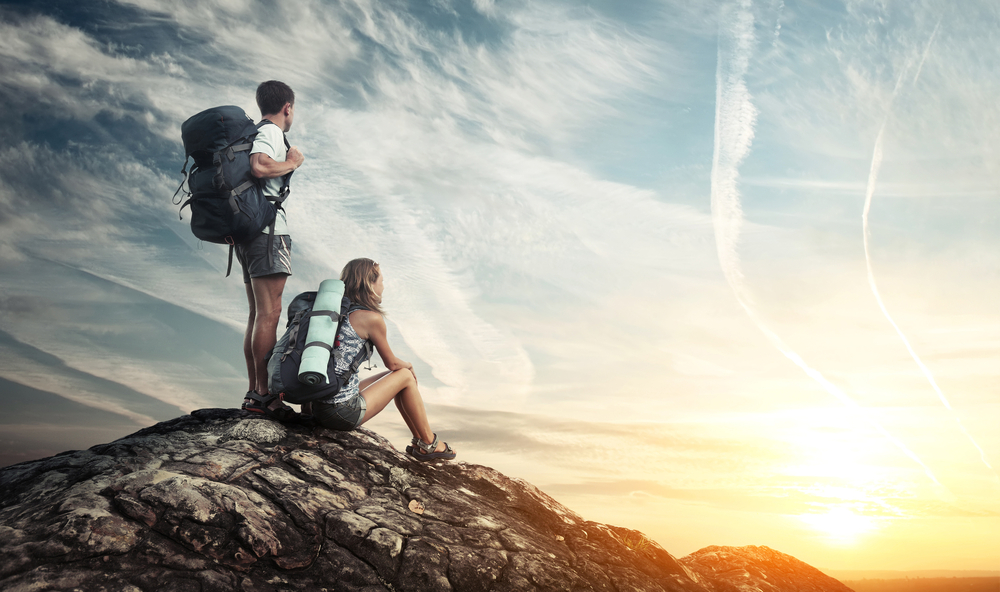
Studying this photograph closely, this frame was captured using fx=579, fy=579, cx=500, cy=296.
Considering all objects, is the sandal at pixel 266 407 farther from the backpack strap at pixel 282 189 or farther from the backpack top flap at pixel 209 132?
the backpack top flap at pixel 209 132

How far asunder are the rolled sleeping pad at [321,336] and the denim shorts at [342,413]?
491 millimetres

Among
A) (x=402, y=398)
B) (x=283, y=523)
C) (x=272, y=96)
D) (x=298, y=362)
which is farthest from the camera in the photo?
(x=402, y=398)

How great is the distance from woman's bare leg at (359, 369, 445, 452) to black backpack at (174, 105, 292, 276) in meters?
2.15

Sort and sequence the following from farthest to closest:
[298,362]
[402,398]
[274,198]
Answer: [402,398]
[274,198]
[298,362]

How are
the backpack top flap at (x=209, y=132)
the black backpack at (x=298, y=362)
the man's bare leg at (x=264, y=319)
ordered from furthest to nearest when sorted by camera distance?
the man's bare leg at (x=264, y=319) < the backpack top flap at (x=209, y=132) < the black backpack at (x=298, y=362)

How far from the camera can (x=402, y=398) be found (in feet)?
26.7

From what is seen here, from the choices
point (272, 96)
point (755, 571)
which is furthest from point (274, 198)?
point (755, 571)

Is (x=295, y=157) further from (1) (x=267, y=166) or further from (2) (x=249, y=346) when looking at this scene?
(2) (x=249, y=346)

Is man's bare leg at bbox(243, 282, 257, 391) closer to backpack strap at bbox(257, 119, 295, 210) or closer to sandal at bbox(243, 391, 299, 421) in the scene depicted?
sandal at bbox(243, 391, 299, 421)

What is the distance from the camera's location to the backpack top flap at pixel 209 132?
727 cm

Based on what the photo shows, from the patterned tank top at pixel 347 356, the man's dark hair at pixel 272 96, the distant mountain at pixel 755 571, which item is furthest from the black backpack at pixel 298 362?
the distant mountain at pixel 755 571

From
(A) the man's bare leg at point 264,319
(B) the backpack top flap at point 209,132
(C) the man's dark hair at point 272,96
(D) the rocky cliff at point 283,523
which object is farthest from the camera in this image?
(C) the man's dark hair at point 272,96

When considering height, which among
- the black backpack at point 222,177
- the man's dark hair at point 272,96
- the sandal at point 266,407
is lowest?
the sandal at point 266,407

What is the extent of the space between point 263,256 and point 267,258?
6 centimetres
